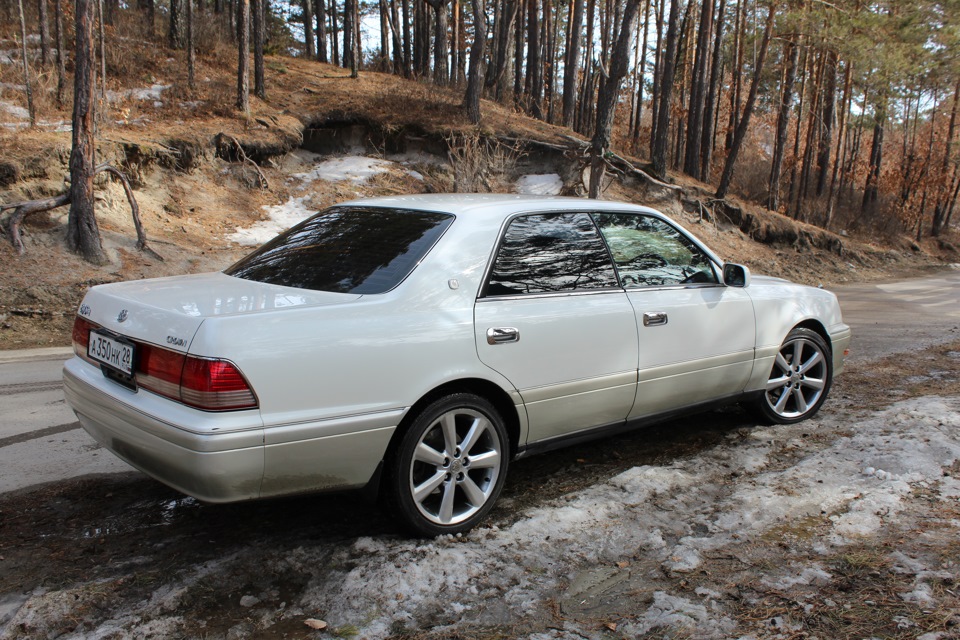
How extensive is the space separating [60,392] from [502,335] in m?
4.47

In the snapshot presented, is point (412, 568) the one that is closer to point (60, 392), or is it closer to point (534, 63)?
point (60, 392)

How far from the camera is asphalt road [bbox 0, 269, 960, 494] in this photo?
13.6 ft

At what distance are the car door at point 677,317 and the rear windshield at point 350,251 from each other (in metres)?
1.20

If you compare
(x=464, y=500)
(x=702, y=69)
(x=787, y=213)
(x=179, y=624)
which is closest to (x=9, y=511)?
(x=179, y=624)

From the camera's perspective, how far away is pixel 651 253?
170 inches

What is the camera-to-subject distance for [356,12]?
2655cm

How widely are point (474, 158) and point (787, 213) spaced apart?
17371mm

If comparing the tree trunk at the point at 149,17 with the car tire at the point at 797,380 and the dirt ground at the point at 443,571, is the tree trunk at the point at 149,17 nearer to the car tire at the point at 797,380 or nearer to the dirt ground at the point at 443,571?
the dirt ground at the point at 443,571

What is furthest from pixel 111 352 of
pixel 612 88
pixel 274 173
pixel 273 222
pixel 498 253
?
pixel 274 173

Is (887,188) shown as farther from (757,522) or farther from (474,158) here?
(757,522)

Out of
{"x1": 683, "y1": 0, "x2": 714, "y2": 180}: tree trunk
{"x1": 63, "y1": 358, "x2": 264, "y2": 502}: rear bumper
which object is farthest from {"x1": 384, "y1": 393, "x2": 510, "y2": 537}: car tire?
{"x1": 683, "y1": 0, "x2": 714, "y2": 180}: tree trunk

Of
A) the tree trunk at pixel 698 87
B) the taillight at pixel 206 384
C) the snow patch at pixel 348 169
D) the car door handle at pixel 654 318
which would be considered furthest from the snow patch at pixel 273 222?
the tree trunk at pixel 698 87

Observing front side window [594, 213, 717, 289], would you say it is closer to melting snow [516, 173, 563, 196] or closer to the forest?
the forest

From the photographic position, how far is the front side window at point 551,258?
11.8 feet
